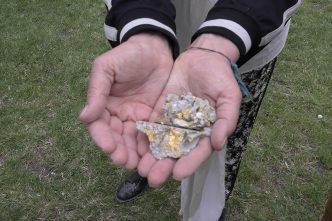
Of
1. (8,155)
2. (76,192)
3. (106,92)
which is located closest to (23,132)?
(8,155)

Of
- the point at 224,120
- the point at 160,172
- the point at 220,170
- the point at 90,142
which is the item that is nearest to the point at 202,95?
the point at 224,120

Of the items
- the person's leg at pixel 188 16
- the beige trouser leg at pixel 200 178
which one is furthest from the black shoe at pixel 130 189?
the person's leg at pixel 188 16

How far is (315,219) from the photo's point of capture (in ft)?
7.78

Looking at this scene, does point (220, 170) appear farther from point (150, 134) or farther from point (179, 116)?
point (150, 134)

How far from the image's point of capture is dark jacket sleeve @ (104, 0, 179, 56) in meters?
1.37

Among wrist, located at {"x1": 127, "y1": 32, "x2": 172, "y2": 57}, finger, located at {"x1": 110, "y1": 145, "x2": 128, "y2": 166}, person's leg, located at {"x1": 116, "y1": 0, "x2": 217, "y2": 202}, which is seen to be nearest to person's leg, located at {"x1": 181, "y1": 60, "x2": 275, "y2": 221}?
person's leg, located at {"x1": 116, "y1": 0, "x2": 217, "y2": 202}

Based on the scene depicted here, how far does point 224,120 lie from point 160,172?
0.77 ft

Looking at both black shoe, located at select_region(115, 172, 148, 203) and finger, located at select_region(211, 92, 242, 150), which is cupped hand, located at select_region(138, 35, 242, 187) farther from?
black shoe, located at select_region(115, 172, 148, 203)

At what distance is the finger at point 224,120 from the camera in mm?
1172

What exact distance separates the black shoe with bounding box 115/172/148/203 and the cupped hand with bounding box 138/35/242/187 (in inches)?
44.7

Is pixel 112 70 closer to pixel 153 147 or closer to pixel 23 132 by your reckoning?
pixel 153 147

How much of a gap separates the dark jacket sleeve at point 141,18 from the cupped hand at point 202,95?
116 mm

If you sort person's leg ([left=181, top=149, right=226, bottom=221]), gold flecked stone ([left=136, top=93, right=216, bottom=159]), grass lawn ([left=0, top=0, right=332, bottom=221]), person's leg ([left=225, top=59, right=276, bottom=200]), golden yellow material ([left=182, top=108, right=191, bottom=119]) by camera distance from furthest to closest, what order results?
grass lawn ([left=0, top=0, right=332, bottom=221]) < person's leg ([left=181, top=149, right=226, bottom=221]) < person's leg ([left=225, top=59, right=276, bottom=200]) < golden yellow material ([left=182, top=108, right=191, bottom=119]) < gold flecked stone ([left=136, top=93, right=216, bottom=159])

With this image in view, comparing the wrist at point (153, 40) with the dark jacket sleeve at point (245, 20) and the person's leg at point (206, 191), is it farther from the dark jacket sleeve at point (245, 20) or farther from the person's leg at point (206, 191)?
the person's leg at point (206, 191)
